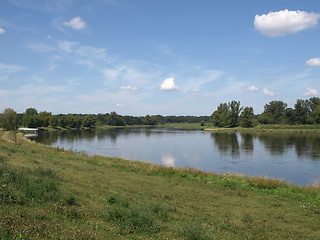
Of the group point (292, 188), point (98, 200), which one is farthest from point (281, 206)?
point (98, 200)

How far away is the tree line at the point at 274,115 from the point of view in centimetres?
12125

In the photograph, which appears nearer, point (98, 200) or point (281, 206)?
point (98, 200)

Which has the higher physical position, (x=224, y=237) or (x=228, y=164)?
(x=224, y=237)

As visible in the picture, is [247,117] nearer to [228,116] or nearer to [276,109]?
[228,116]

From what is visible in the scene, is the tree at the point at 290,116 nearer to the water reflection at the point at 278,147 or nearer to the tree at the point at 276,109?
the tree at the point at 276,109

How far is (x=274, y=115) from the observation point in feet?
480

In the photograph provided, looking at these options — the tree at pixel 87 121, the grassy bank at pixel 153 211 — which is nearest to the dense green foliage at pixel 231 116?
the tree at pixel 87 121

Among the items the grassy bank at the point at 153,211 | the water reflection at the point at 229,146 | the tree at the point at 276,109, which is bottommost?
the water reflection at the point at 229,146

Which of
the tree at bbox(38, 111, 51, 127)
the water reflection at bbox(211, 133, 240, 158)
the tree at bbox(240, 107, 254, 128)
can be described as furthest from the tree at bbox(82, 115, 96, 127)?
the water reflection at bbox(211, 133, 240, 158)

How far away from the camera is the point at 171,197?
12.9 metres

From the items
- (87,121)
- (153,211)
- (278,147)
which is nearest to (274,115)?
(278,147)

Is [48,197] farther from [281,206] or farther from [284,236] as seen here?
[281,206]

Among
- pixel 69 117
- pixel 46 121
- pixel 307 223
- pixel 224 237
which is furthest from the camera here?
pixel 69 117

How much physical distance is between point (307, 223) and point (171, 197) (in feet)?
20.7
